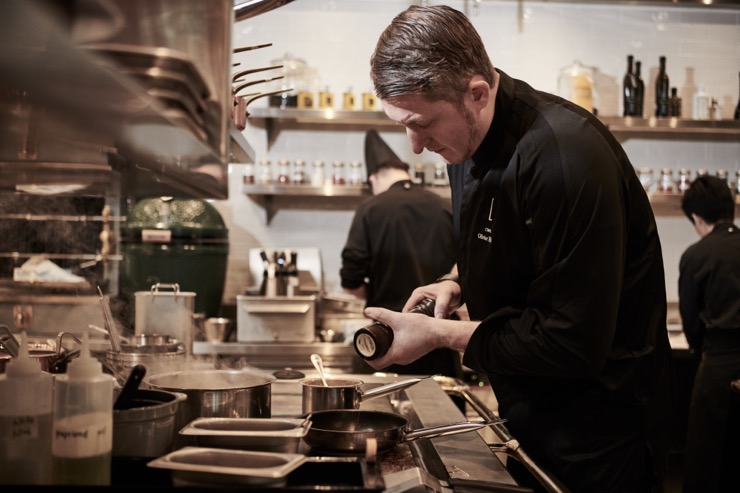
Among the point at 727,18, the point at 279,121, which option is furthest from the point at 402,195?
the point at 727,18

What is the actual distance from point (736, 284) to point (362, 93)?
259 cm

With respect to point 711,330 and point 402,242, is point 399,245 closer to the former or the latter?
point 402,242

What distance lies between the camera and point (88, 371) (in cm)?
105

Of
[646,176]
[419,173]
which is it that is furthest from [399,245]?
[646,176]

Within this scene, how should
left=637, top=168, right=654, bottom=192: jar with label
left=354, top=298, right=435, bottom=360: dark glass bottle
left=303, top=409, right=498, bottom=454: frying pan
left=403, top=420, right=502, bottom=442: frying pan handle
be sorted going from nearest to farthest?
left=303, top=409, right=498, bottom=454: frying pan, left=403, top=420, right=502, bottom=442: frying pan handle, left=354, top=298, right=435, bottom=360: dark glass bottle, left=637, top=168, right=654, bottom=192: jar with label

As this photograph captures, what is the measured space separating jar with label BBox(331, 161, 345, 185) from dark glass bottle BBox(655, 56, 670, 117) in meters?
2.21

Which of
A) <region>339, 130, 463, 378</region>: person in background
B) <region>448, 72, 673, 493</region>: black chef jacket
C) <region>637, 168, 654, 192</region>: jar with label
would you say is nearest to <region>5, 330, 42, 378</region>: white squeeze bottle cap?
<region>448, 72, 673, 493</region>: black chef jacket

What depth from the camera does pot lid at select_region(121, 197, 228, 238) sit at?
14.4 feet

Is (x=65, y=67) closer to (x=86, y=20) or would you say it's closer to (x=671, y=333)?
(x=86, y=20)

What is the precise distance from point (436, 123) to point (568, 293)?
0.47 m

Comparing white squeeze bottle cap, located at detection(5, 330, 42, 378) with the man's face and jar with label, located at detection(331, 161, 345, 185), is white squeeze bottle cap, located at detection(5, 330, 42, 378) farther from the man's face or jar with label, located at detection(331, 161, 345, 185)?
jar with label, located at detection(331, 161, 345, 185)

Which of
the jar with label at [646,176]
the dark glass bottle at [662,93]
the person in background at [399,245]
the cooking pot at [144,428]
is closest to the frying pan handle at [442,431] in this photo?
the cooking pot at [144,428]

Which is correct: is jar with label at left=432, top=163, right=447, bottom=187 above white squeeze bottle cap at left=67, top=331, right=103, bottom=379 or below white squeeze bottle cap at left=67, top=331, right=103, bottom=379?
above

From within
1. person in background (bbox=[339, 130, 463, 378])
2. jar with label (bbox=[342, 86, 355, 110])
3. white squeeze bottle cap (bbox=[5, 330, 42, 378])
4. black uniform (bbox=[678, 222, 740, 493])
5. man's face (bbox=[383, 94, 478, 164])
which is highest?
jar with label (bbox=[342, 86, 355, 110])
